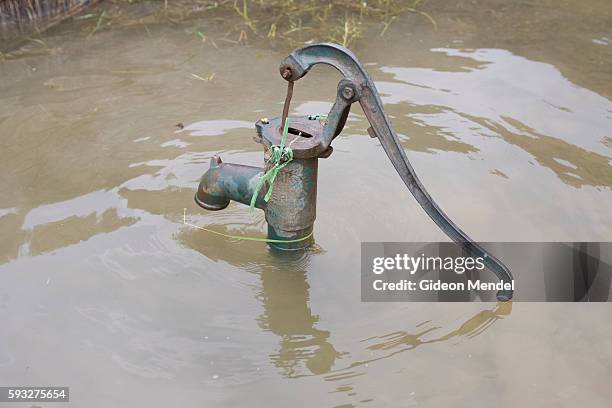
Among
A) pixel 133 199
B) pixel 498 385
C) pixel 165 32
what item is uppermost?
pixel 165 32

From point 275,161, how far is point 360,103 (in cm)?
32

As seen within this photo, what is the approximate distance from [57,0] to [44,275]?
260 centimetres

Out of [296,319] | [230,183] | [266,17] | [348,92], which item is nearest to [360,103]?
[348,92]

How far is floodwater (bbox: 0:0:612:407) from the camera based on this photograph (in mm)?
2133

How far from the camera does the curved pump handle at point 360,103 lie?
208 cm

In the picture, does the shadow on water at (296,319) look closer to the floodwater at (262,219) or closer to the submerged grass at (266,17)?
the floodwater at (262,219)

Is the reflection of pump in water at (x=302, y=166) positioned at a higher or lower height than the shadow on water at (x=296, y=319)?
higher

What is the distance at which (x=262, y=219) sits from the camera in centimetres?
281

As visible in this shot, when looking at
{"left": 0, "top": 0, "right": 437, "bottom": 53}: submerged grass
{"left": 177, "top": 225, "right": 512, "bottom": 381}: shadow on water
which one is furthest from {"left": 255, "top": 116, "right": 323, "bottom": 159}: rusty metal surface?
{"left": 0, "top": 0, "right": 437, "bottom": 53}: submerged grass

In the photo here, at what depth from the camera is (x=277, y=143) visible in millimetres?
2229

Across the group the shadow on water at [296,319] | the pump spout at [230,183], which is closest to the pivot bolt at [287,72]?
the pump spout at [230,183]

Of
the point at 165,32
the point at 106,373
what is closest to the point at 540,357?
the point at 106,373

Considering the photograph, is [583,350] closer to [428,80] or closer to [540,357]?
[540,357]
